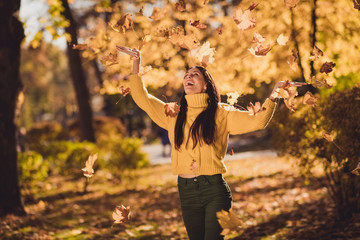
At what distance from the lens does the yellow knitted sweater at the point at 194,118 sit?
269 centimetres

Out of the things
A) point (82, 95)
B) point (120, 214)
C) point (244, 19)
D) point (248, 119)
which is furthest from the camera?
point (82, 95)

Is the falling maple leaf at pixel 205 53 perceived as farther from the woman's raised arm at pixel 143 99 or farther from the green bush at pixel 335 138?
the green bush at pixel 335 138

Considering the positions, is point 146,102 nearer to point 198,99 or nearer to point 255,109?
point 198,99

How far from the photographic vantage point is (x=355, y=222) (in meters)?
5.06

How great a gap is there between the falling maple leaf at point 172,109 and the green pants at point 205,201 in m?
0.52

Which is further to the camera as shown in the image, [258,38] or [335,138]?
[335,138]

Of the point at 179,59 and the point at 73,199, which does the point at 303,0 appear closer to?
the point at 179,59

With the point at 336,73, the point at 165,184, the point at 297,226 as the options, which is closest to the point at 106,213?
the point at 165,184

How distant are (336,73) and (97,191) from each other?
6.70 meters

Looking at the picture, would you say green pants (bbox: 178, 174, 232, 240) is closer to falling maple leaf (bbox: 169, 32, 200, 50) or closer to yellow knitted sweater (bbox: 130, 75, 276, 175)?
yellow knitted sweater (bbox: 130, 75, 276, 175)

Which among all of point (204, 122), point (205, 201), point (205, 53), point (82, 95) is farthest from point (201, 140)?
point (82, 95)

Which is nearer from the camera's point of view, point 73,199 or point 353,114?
point 353,114

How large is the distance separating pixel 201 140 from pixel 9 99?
4624 millimetres

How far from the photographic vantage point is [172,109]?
288 centimetres
